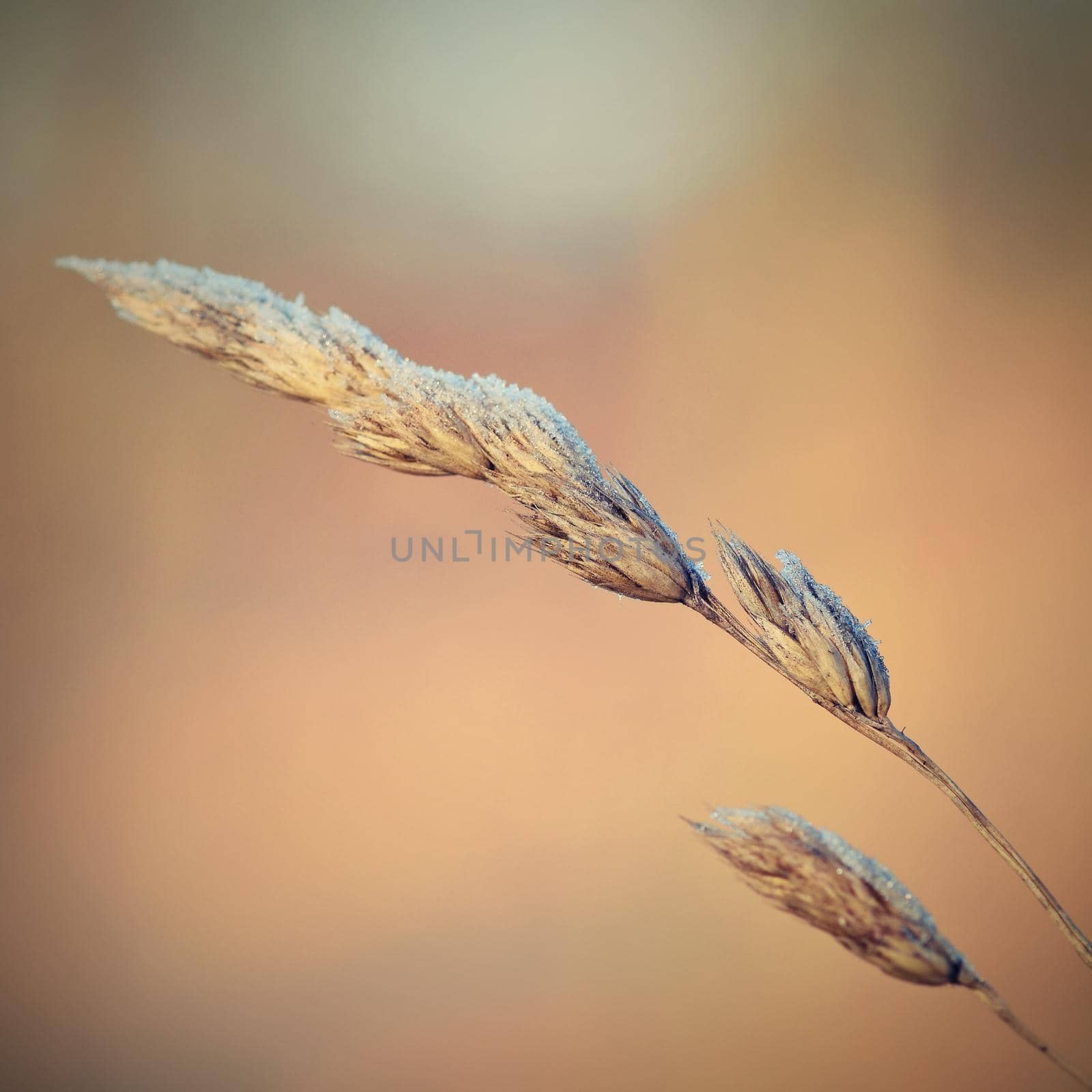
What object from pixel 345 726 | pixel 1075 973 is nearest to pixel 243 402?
pixel 345 726

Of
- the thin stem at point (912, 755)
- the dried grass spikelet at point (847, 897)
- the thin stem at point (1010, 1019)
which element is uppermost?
the thin stem at point (912, 755)

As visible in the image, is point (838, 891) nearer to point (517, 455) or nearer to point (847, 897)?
point (847, 897)

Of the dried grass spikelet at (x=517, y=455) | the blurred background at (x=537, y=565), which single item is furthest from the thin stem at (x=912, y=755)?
the blurred background at (x=537, y=565)

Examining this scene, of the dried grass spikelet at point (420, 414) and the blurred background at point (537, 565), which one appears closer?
the dried grass spikelet at point (420, 414)

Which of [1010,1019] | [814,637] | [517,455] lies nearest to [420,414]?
[517,455]

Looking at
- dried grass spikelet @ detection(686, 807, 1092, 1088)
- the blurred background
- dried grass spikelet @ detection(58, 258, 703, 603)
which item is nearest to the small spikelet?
dried grass spikelet @ detection(686, 807, 1092, 1088)

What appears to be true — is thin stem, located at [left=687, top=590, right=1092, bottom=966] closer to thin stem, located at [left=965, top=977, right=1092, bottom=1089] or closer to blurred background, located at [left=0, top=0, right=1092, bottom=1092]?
thin stem, located at [left=965, top=977, right=1092, bottom=1089]

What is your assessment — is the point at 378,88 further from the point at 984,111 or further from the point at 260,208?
the point at 984,111

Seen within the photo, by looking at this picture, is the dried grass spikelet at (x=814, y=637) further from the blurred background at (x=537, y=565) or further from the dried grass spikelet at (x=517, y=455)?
the blurred background at (x=537, y=565)
